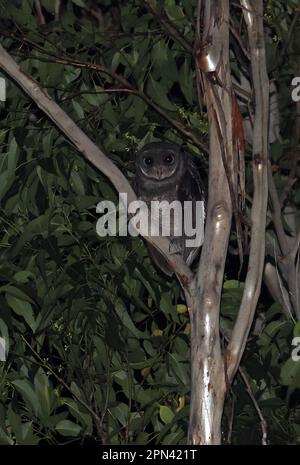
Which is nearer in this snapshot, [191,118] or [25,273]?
[25,273]

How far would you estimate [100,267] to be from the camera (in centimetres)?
505

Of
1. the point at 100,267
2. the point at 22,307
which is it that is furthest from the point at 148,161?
the point at 22,307

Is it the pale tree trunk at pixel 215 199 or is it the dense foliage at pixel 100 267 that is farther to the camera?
the dense foliage at pixel 100 267

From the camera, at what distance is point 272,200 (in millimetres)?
4965

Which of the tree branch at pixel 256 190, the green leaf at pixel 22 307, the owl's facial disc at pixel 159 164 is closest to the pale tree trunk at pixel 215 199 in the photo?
→ the tree branch at pixel 256 190

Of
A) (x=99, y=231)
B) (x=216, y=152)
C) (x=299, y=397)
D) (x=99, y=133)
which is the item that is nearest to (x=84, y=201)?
(x=99, y=231)

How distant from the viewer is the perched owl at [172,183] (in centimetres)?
584

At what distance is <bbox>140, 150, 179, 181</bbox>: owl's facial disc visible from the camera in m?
5.83

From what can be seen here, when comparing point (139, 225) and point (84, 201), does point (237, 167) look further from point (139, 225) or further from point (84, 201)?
point (84, 201)

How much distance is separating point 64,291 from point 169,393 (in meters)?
0.61

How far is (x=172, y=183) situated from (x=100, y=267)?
108cm

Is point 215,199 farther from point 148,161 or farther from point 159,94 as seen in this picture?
point 148,161

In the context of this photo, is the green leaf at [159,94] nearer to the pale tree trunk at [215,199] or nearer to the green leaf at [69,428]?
the pale tree trunk at [215,199]

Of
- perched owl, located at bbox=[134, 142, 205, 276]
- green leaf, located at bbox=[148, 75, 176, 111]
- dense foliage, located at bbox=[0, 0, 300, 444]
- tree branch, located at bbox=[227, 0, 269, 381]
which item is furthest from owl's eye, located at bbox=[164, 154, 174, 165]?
tree branch, located at bbox=[227, 0, 269, 381]
